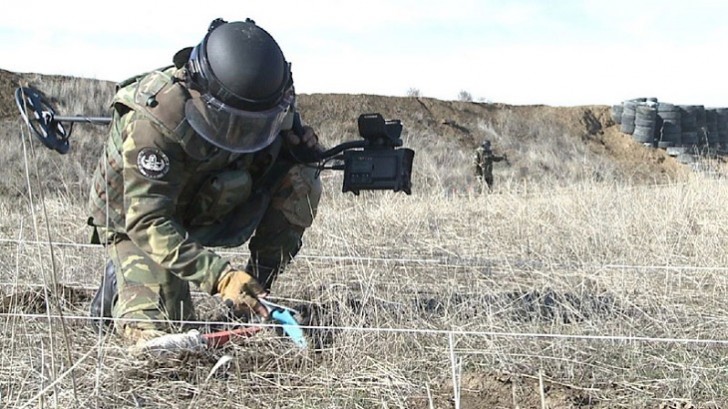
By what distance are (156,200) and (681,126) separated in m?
21.3

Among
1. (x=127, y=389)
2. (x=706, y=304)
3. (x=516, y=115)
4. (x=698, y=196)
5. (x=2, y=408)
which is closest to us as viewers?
(x=2, y=408)

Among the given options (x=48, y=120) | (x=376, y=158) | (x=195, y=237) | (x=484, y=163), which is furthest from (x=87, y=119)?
(x=484, y=163)

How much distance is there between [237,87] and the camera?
3100 mm

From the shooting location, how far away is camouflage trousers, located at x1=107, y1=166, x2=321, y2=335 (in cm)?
334

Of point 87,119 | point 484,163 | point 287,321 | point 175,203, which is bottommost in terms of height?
point 484,163

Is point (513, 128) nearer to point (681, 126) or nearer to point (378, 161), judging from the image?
point (681, 126)

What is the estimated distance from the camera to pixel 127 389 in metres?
2.65

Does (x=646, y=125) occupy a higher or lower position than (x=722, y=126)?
lower

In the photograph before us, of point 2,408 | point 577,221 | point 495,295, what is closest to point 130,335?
point 2,408

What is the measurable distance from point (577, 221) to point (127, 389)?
403 cm

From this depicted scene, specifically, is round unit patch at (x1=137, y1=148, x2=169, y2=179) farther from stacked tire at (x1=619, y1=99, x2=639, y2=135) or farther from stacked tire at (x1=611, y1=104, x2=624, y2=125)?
stacked tire at (x1=611, y1=104, x2=624, y2=125)

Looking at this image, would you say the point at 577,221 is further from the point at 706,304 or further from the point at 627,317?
the point at 627,317

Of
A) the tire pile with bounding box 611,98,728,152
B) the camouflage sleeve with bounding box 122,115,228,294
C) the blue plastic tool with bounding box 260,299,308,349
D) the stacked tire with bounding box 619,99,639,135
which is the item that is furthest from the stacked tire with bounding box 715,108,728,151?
the blue plastic tool with bounding box 260,299,308,349

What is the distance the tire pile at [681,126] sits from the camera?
73.3ft
